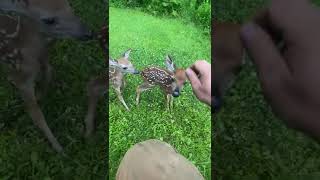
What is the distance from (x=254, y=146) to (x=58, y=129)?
38.4 inches

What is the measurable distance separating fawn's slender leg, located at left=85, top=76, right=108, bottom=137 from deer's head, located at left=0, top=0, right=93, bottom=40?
8.2 inches

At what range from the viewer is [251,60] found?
2.63m

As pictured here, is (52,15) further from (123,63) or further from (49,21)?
(123,63)

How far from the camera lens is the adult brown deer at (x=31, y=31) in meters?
2.87

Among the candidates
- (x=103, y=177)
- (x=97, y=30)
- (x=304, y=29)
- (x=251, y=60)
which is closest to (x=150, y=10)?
(x=97, y=30)

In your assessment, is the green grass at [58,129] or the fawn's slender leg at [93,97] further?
the green grass at [58,129]

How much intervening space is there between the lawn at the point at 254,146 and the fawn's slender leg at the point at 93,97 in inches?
21.8

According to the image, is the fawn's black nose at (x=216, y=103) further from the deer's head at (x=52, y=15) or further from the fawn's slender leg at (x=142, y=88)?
the deer's head at (x=52, y=15)

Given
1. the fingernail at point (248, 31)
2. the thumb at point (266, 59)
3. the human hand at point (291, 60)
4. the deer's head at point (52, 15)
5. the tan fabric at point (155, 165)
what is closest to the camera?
the human hand at point (291, 60)

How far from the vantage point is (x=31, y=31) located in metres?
2.91

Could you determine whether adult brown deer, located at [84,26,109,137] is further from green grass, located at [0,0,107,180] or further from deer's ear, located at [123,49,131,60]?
deer's ear, located at [123,49,131,60]

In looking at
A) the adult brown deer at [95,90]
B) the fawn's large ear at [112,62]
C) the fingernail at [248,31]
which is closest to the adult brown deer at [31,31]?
the adult brown deer at [95,90]

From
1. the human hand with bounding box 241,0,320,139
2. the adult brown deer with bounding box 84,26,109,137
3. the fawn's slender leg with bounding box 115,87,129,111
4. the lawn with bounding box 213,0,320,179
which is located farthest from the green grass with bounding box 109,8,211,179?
the lawn with bounding box 213,0,320,179

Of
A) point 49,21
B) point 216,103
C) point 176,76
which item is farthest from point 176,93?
point 49,21
